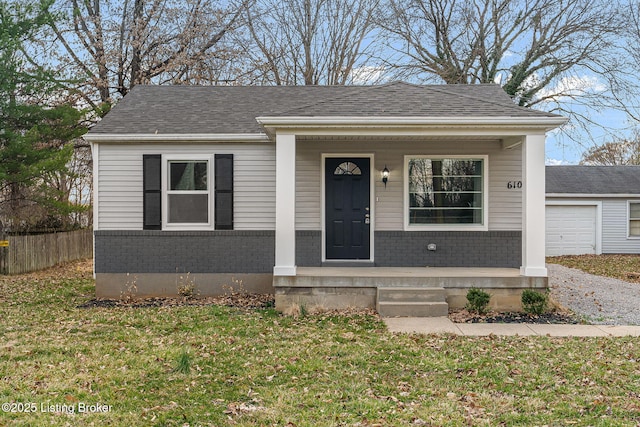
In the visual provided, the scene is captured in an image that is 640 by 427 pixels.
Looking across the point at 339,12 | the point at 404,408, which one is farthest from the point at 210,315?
the point at 339,12

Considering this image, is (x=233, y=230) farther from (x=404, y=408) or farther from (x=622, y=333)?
(x=622, y=333)

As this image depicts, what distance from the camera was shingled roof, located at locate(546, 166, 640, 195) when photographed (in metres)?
17.6

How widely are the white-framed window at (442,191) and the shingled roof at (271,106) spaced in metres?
1.23

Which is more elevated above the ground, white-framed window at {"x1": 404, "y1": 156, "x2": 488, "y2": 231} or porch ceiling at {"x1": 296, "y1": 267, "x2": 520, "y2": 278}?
white-framed window at {"x1": 404, "y1": 156, "x2": 488, "y2": 231}

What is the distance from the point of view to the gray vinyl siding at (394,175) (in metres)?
8.73

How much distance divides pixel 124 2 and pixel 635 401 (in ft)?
62.1

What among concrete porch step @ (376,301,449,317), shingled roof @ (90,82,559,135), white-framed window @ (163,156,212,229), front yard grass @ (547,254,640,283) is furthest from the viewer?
front yard grass @ (547,254,640,283)

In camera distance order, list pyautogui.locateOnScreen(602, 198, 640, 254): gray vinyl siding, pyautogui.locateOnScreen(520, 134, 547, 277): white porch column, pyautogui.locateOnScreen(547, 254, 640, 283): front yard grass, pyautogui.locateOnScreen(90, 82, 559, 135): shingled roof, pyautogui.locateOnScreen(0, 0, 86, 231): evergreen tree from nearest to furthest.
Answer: pyautogui.locateOnScreen(520, 134, 547, 277): white porch column → pyautogui.locateOnScreen(90, 82, 559, 135): shingled roof → pyautogui.locateOnScreen(0, 0, 86, 231): evergreen tree → pyautogui.locateOnScreen(547, 254, 640, 283): front yard grass → pyautogui.locateOnScreen(602, 198, 640, 254): gray vinyl siding

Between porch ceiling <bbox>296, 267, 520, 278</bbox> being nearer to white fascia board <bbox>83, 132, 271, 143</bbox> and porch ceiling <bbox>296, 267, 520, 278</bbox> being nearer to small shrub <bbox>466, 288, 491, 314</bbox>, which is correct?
small shrub <bbox>466, 288, 491, 314</bbox>

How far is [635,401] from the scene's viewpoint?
12.7 feet

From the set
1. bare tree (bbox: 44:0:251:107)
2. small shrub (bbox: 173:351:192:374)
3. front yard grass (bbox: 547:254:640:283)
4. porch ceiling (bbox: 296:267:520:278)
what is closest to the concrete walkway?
→ porch ceiling (bbox: 296:267:520:278)

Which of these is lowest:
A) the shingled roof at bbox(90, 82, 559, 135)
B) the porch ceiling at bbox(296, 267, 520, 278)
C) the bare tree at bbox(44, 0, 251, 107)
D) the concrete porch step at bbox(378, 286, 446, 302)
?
the concrete porch step at bbox(378, 286, 446, 302)

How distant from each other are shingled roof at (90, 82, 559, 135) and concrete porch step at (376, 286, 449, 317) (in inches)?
106

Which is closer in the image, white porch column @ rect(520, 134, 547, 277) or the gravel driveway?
the gravel driveway
